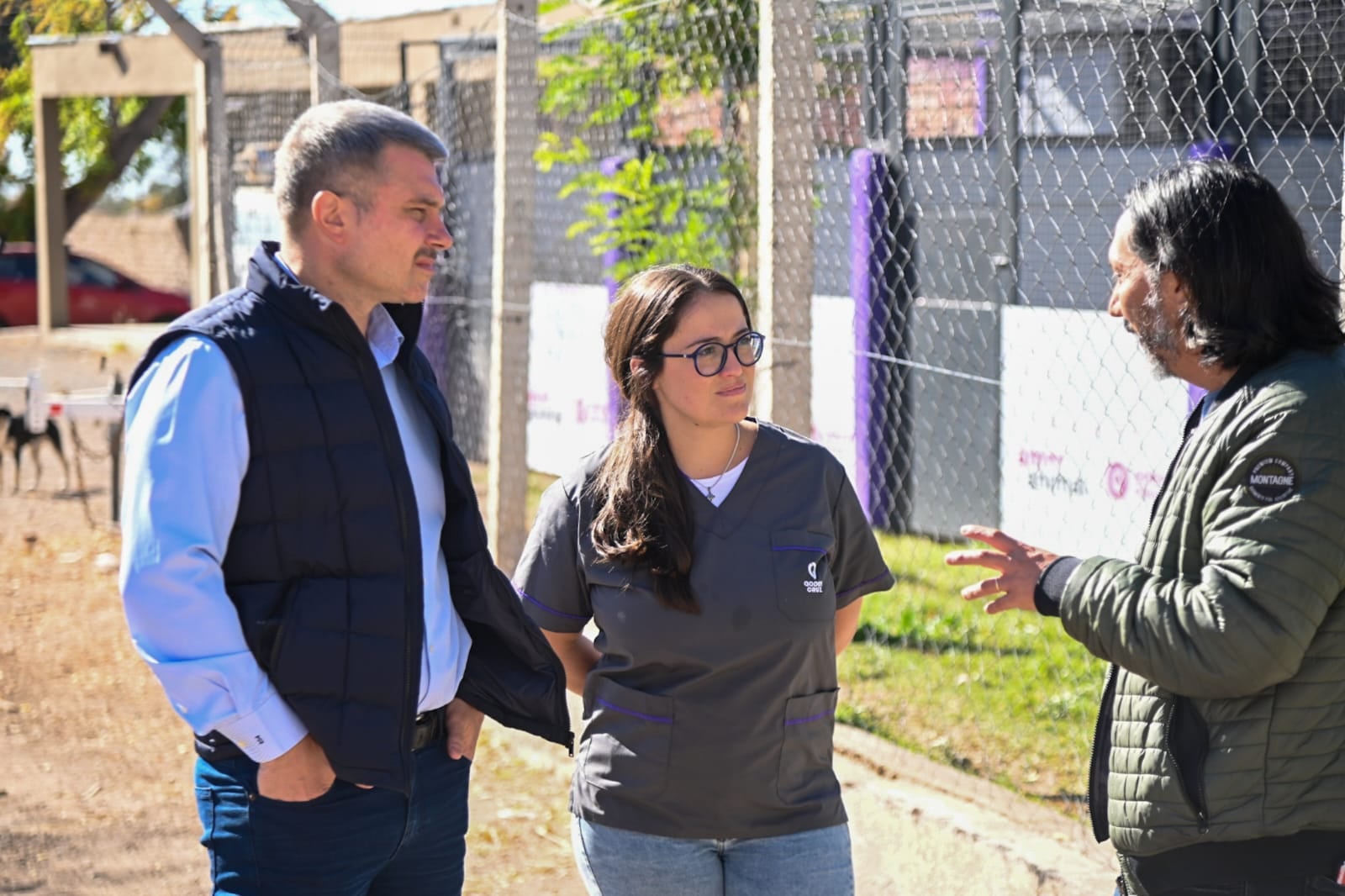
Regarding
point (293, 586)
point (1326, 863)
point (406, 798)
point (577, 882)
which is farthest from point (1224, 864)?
point (577, 882)

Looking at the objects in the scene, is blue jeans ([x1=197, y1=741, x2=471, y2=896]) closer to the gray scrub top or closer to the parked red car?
the gray scrub top

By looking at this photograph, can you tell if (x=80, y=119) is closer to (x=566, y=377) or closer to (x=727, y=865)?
(x=566, y=377)

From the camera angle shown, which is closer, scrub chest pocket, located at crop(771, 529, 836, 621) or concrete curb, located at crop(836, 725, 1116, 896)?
scrub chest pocket, located at crop(771, 529, 836, 621)

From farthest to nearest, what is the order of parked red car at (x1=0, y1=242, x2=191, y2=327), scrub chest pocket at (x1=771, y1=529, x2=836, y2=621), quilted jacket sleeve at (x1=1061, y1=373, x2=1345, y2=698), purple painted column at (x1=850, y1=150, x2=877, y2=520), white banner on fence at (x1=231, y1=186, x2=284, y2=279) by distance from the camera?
1. parked red car at (x1=0, y1=242, x2=191, y2=327)
2. white banner on fence at (x1=231, y1=186, x2=284, y2=279)
3. purple painted column at (x1=850, y1=150, x2=877, y2=520)
4. scrub chest pocket at (x1=771, y1=529, x2=836, y2=621)
5. quilted jacket sleeve at (x1=1061, y1=373, x2=1345, y2=698)

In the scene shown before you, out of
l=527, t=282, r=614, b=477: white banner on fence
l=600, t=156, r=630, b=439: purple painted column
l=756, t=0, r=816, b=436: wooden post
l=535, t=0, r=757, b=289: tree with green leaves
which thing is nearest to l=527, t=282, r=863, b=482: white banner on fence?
l=527, t=282, r=614, b=477: white banner on fence

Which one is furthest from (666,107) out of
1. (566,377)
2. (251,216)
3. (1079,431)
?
(251,216)

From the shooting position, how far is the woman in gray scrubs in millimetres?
2709

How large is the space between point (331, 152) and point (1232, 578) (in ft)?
5.04

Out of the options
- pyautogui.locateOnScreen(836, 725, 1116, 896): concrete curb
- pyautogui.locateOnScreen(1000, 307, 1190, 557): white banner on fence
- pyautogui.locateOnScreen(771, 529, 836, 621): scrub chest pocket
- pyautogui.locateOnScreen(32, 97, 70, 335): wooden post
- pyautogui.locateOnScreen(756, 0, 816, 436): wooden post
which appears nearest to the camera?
pyautogui.locateOnScreen(771, 529, 836, 621): scrub chest pocket

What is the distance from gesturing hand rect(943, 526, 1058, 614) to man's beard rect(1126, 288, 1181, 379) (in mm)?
360

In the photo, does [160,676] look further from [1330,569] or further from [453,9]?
[453,9]

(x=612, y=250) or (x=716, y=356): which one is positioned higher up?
(x=612, y=250)

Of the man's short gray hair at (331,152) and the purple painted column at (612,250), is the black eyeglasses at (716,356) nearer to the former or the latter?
→ the man's short gray hair at (331,152)

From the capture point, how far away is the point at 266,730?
232 cm
